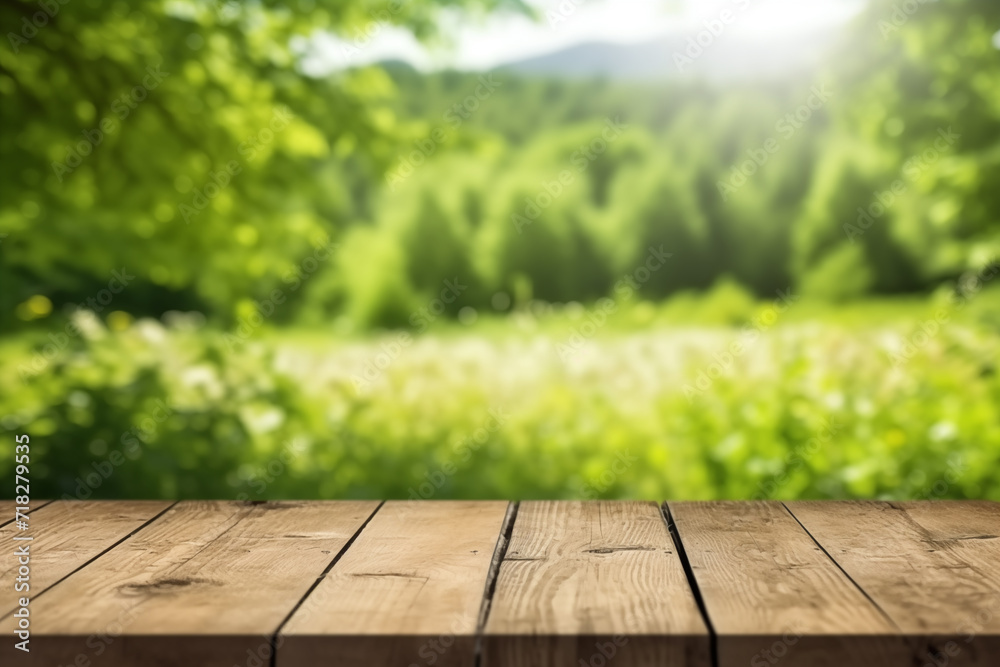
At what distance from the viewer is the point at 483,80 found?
5.60 meters

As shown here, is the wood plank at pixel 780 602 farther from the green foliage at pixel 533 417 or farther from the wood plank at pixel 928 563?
the green foliage at pixel 533 417

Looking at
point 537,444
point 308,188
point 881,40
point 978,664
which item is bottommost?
point 537,444

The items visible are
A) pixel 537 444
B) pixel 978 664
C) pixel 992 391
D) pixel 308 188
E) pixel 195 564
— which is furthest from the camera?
pixel 537 444

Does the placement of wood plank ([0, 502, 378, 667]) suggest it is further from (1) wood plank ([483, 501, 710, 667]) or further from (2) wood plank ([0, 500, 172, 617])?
(1) wood plank ([483, 501, 710, 667])

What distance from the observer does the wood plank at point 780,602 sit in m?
0.94

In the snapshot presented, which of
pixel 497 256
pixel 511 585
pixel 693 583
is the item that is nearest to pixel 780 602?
pixel 693 583

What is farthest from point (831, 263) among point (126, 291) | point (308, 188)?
point (126, 291)

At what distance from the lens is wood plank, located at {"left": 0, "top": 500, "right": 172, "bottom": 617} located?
3.89ft

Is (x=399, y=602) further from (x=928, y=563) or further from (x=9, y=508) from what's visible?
(x=9, y=508)

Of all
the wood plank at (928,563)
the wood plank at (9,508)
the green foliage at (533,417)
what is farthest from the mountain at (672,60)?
the wood plank at (9,508)

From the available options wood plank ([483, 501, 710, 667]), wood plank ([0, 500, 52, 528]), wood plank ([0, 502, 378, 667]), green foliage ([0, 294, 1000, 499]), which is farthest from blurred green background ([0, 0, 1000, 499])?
wood plank ([483, 501, 710, 667])

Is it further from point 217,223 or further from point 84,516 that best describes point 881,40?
point 84,516

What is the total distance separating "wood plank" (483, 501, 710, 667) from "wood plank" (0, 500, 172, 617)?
21.8 inches

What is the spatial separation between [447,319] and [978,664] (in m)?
4.44
